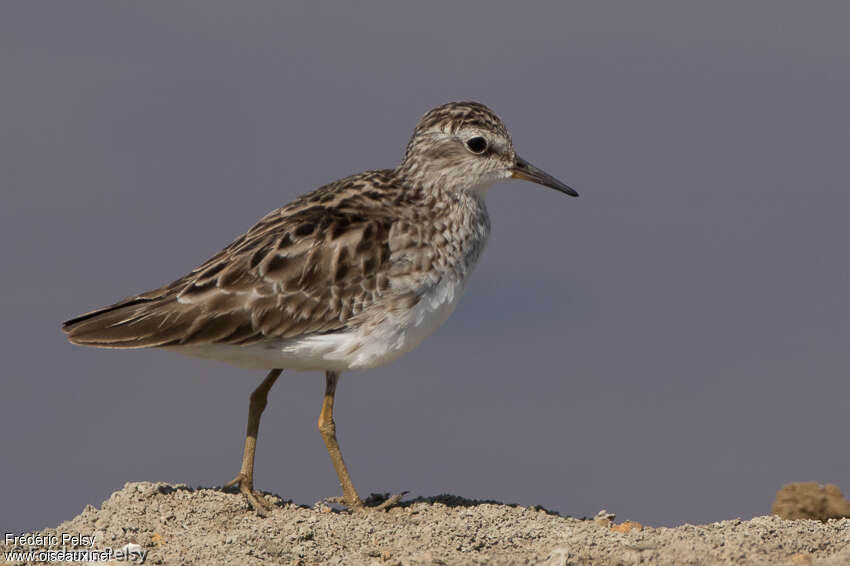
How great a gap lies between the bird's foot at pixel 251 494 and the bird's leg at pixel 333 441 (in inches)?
31.7

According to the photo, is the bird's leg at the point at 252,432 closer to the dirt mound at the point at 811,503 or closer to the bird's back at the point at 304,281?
the bird's back at the point at 304,281

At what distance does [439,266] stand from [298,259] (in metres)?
1.42

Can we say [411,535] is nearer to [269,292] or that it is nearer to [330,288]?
[330,288]

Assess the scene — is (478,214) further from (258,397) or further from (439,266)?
(258,397)

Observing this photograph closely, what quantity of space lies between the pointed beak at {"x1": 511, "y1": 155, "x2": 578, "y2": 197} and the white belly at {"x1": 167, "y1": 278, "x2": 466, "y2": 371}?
203cm

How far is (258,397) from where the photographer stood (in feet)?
44.7

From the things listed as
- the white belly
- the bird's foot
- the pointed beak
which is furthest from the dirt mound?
the bird's foot

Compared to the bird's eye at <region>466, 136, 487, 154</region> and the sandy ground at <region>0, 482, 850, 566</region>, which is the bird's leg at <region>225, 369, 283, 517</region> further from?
the bird's eye at <region>466, 136, 487, 154</region>

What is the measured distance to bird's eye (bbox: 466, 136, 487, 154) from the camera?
44.5 ft

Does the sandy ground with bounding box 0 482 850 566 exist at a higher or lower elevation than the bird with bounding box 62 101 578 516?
lower

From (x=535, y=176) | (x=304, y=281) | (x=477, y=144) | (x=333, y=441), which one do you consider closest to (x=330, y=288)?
(x=304, y=281)

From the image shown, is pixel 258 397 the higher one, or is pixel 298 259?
pixel 298 259

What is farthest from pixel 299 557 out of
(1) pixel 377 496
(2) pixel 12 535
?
(2) pixel 12 535

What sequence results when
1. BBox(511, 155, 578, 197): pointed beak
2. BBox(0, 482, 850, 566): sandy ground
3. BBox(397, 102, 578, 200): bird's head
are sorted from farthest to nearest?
BBox(511, 155, 578, 197): pointed beak, BBox(397, 102, 578, 200): bird's head, BBox(0, 482, 850, 566): sandy ground
